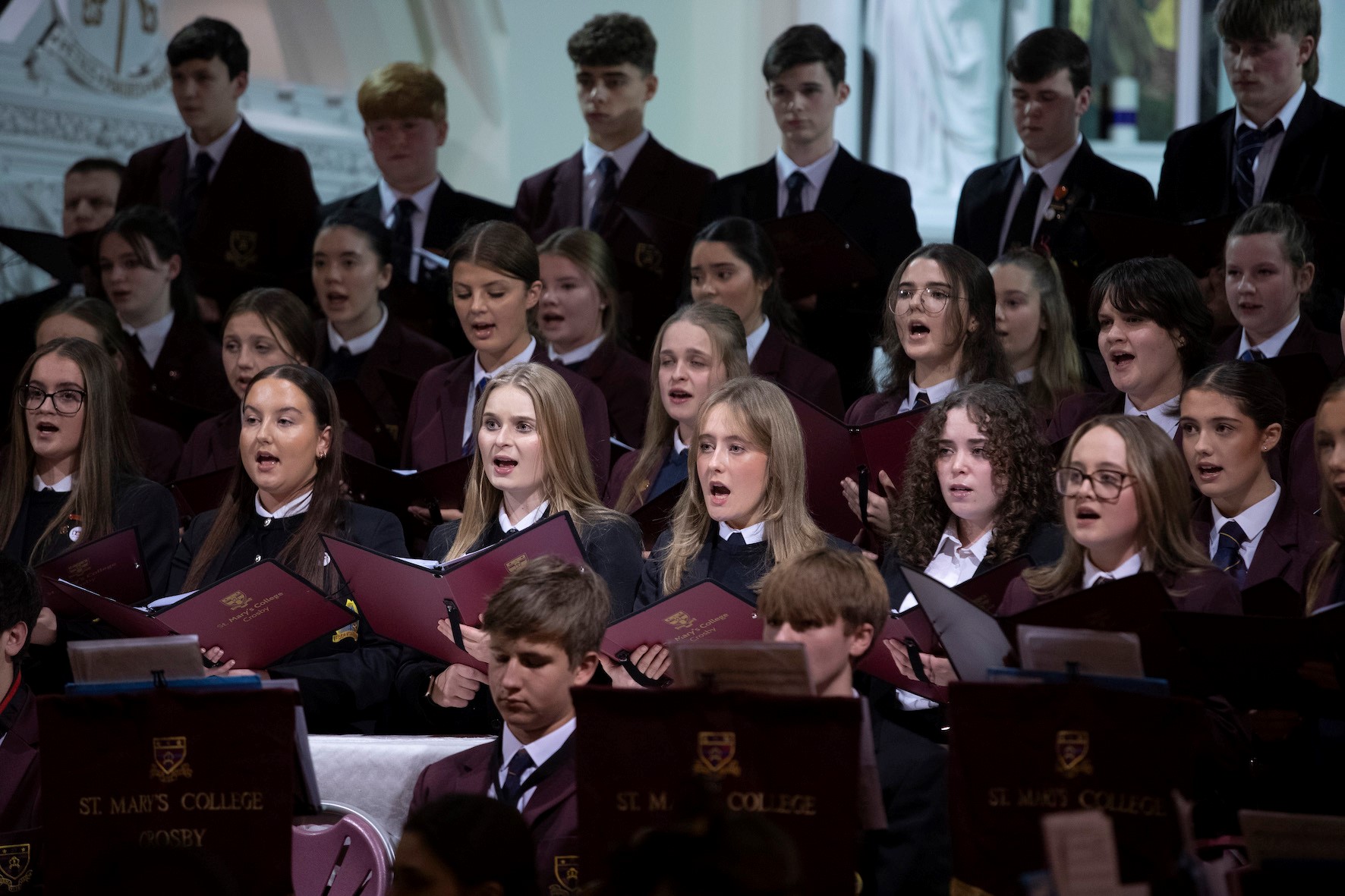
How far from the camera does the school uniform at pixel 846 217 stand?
509cm

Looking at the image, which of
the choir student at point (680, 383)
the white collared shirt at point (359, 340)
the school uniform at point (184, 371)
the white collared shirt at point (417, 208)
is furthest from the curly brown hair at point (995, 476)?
the white collared shirt at point (417, 208)

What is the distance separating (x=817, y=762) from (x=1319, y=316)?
2.74 meters

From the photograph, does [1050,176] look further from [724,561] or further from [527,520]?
[527,520]

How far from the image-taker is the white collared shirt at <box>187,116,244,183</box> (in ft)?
19.5

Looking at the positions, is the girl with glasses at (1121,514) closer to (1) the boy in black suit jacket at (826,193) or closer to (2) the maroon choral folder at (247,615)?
(2) the maroon choral folder at (247,615)

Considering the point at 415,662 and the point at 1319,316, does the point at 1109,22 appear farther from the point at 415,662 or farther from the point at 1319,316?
the point at 415,662

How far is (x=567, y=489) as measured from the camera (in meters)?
3.71

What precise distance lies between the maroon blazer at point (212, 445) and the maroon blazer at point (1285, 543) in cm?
286

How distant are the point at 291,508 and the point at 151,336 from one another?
1926 millimetres

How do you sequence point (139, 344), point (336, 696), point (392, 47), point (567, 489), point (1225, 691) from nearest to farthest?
point (1225, 691)
point (336, 696)
point (567, 489)
point (139, 344)
point (392, 47)

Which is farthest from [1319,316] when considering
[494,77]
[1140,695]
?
[494,77]

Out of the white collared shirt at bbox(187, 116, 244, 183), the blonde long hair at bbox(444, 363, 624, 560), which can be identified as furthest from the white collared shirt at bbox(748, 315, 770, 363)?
the white collared shirt at bbox(187, 116, 244, 183)

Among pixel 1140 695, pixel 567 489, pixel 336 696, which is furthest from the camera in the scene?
pixel 567 489

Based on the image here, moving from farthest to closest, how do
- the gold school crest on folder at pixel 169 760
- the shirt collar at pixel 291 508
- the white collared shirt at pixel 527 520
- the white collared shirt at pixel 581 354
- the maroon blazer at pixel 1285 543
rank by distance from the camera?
the white collared shirt at pixel 581 354 < the shirt collar at pixel 291 508 < the white collared shirt at pixel 527 520 < the maroon blazer at pixel 1285 543 < the gold school crest on folder at pixel 169 760
